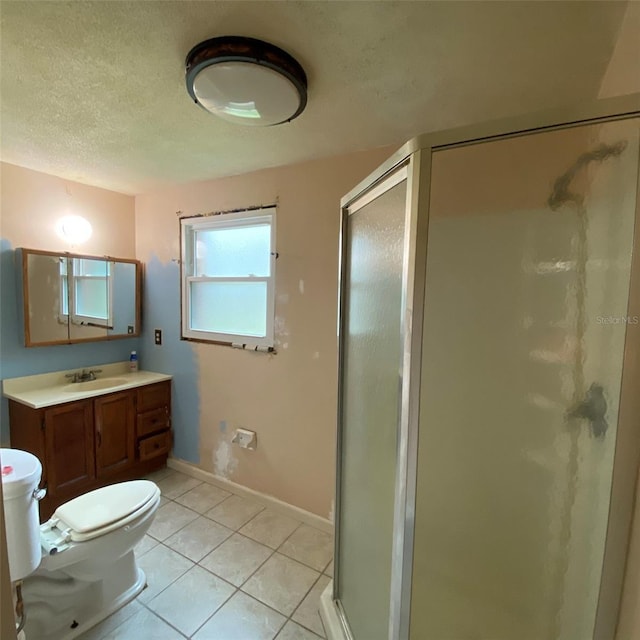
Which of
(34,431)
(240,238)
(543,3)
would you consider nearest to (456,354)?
(543,3)

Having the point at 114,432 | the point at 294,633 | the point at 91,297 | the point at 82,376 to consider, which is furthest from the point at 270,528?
the point at 91,297

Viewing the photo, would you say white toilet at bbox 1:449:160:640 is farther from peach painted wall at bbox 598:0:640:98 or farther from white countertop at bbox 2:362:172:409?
peach painted wall at bbox 598:0:640:98

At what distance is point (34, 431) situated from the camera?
191 centimetres

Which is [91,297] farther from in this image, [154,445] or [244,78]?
[244,78]

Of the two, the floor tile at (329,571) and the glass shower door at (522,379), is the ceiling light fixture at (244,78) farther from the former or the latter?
the floor tile at (329,571)

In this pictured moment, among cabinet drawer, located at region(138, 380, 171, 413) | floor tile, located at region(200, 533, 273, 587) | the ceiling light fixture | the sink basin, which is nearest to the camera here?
the ceiling light fixture

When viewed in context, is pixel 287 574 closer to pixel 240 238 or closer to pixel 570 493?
pixel 570 493

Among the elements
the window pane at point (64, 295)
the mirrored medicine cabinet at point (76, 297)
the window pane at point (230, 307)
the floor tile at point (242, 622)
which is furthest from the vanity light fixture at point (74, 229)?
the floor tile at point (242, 622)

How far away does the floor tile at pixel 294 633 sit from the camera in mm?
1363

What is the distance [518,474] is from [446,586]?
412 mm

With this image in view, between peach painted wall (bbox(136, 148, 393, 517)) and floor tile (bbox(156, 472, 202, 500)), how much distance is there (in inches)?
6.1

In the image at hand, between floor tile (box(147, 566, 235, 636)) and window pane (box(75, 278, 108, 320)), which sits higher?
window pane (box(75, 278, 108, 320))

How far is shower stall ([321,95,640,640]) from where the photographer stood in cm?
77

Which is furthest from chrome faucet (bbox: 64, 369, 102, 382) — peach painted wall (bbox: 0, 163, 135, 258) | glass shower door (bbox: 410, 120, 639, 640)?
glass shower door (bbox: 410, 120, 639, 640)
